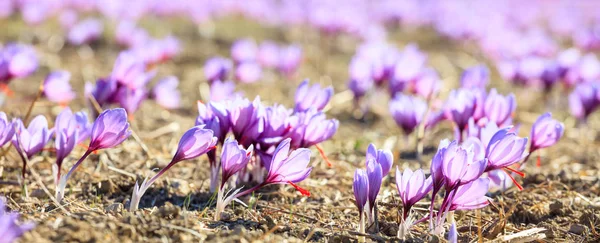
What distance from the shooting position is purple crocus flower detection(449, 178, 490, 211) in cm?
191

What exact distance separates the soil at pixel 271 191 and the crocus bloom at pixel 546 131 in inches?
7.5

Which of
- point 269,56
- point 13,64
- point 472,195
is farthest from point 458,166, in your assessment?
point 269,56

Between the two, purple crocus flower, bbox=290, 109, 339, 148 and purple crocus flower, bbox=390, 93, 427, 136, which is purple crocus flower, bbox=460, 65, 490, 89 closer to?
purple crocus flower, bbox=390, 93, 427, 136

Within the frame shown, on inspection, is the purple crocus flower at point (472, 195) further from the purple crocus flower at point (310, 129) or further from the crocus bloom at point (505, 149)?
the purple crocus flower at point (310, 129)

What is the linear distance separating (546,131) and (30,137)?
1867 millimetres

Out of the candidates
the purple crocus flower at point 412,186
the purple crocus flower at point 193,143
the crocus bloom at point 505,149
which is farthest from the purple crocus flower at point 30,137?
the crocus bloom at point 505,149

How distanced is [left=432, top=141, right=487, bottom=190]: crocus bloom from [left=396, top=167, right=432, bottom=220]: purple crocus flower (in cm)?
6

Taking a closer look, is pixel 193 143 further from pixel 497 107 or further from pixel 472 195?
pixel 497 107

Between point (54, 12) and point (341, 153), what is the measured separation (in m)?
4.48

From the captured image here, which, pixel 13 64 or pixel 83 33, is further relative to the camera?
pixel 83 33

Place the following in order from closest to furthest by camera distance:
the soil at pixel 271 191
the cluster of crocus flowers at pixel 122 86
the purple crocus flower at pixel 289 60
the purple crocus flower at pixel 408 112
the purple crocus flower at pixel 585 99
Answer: the soil at pixel 271 191 < the cluster of crocus flowers at pixel 122 86 < the purple crocus flower at pixel 408 112 < the purple crocus flower at pixel 585 99 < the purple crocus flower at pixel 289 60

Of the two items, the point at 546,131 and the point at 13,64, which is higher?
the point at 13,64

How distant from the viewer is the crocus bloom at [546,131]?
7.96 feet

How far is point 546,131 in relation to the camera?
2453mm
